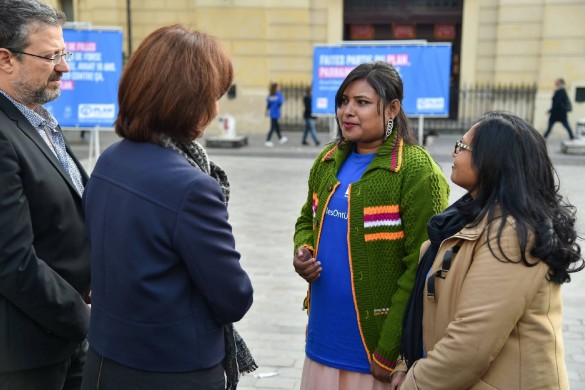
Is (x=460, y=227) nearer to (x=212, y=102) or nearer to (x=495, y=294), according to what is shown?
(x=495, y=294)

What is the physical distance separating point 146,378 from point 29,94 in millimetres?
1188

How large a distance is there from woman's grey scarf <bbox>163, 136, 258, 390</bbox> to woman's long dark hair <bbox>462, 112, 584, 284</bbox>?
0.81 meters

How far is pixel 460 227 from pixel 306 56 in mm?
17630

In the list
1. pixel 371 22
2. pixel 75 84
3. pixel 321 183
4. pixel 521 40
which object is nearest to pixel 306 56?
pixel 371 22

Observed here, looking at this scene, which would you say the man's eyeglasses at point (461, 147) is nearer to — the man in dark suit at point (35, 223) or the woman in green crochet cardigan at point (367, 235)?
the woman in green crochet cardigan at point (367, 235)

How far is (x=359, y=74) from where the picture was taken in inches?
101

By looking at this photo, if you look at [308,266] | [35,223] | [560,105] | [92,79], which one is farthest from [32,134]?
[560,105]

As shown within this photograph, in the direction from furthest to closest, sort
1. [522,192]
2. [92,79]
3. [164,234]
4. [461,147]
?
1. [92,79]
2. [461,147]
3. [522,192]
4. [164,234]

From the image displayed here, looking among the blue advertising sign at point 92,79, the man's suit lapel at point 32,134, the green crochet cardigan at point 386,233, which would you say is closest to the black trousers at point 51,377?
the man's suit lapel at point 32,134

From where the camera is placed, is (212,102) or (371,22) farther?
(371,22)

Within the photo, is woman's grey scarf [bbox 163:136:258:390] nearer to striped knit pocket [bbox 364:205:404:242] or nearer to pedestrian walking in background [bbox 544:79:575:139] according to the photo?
striped knit pocket [bbox 364:205:404:242]

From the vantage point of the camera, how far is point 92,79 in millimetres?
9258

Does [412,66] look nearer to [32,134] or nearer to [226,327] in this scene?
[32,134]

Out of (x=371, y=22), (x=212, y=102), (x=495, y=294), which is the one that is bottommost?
(x=495, y=294)
